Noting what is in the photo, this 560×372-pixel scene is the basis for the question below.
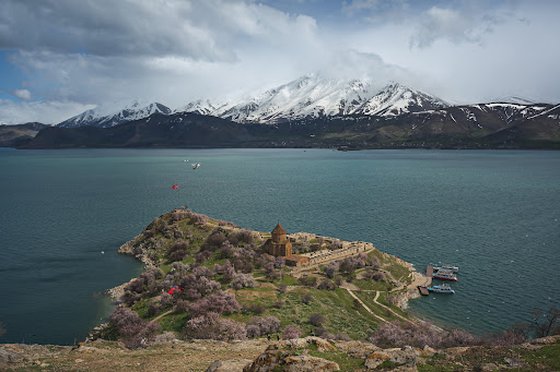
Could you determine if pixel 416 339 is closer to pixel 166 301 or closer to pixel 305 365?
pixel 305 365

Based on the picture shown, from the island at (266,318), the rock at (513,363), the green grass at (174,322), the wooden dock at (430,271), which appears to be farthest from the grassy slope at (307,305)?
the rock at (513,363)

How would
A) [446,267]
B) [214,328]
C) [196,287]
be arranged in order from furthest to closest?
[446,267] → [196,287] → [214,328]

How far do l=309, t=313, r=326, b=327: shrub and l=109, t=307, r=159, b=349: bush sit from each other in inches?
562

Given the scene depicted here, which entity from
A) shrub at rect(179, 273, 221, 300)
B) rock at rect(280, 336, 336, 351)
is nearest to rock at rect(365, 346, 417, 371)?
rock at rect(280, 336, 336, 351)

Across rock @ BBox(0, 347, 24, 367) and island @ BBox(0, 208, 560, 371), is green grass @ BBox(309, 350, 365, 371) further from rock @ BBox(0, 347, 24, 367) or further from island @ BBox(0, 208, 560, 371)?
rock @ BBox(0, 347, 24, 367)

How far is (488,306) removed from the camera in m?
56.8

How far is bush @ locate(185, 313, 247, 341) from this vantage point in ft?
124

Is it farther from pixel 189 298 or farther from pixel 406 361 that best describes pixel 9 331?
pixel 406 361

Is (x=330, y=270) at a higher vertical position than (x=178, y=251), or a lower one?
→ higher

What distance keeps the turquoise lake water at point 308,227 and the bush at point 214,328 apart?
46.0 ft

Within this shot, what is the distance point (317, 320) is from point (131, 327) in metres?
17.4

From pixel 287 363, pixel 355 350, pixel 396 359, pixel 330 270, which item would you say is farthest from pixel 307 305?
pixel 287 363

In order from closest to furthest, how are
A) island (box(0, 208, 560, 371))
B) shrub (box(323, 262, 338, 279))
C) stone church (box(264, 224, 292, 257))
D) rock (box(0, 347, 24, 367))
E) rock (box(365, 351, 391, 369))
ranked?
rock (box(365, 351, 391, 369))
island (box(0, 208, 560, 371))
rock (box(0, 347, 24, 367))
shrub (box(323, 262, 338, 279))
stone church (box(264, 224, 292, 257))

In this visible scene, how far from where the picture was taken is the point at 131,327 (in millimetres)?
43375
